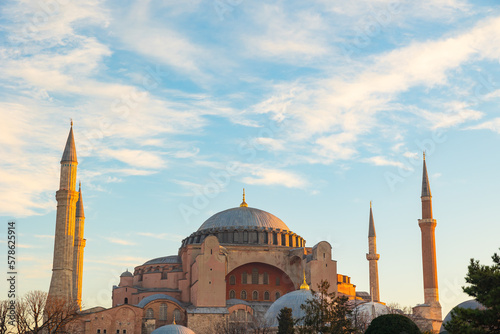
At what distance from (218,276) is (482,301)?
24.1 metres

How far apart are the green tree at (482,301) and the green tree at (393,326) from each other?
13.6ft

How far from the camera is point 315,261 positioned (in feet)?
136

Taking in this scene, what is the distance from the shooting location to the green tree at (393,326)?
22.1 metres

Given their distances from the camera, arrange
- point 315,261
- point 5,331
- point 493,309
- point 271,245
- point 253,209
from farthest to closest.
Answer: point 253,209
point 271,245
point 315,261
point 5,331
point 493,309

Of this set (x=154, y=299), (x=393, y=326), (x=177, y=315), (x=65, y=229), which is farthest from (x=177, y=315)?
(x=393, y=326)

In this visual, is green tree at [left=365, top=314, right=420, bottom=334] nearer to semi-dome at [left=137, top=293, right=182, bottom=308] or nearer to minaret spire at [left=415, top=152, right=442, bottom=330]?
semi-dome at [left=137, top=293, right=182, bottom=308]

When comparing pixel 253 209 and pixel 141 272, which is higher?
pixel 253 209

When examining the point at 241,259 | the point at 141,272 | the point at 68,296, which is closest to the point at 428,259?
the point at 241,259

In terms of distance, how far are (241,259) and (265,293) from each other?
2755 mm

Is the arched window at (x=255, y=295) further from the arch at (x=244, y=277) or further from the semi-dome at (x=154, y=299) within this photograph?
the semi-dome at (x=154, y=299)

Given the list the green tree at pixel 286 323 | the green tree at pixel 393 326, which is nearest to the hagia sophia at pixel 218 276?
the green tree at pixel 286 323

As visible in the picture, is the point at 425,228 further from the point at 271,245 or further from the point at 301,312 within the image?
the point at 301,312

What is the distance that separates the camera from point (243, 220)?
47375 mm

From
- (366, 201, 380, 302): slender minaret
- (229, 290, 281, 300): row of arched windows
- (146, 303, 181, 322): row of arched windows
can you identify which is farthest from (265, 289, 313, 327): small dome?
(366, 201, 380, 302): slender minaret
